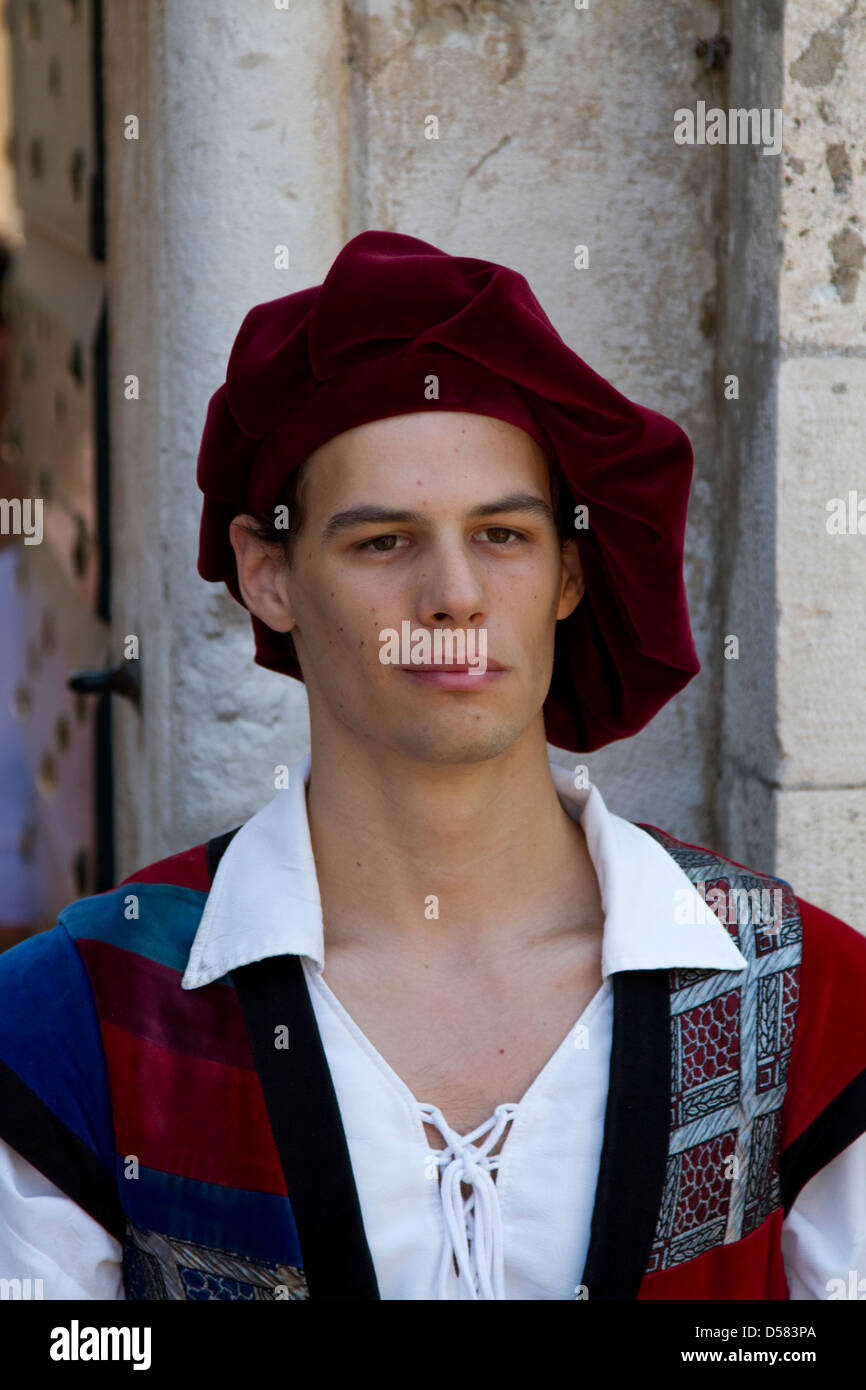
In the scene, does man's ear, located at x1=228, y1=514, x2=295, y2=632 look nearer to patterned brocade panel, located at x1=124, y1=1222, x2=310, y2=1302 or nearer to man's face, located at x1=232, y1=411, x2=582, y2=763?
man's face, located at x1=232, y1=411, x2=582, y2=763

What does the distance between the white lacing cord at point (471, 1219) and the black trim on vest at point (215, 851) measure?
17.9 inches

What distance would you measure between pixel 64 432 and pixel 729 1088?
233cm

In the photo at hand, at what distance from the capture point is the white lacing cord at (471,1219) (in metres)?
1.68

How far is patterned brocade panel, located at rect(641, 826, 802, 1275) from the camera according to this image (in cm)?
175

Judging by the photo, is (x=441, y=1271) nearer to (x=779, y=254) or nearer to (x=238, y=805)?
(x=238, y=805)

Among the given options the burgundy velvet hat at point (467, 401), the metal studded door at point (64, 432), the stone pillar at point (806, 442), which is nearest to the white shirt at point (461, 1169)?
the burgundy velvet hat at point (467, 401)

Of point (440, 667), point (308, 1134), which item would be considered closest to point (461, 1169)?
point (308, 1134)

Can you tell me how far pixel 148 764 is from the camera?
8.98ft

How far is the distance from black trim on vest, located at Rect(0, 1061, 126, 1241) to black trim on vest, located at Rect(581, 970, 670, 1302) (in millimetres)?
576

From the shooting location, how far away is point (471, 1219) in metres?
1.72

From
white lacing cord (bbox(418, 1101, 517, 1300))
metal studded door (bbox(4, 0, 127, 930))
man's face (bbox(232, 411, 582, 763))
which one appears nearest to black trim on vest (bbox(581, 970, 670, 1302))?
white lacing cord (bbox(418, 1101, 517, 1300))

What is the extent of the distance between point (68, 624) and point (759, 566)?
192cm
